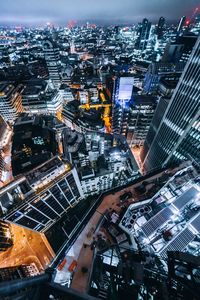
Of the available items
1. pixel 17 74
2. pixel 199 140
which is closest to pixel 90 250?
pixel 199 140

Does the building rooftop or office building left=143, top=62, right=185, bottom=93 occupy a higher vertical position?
the building rooftop

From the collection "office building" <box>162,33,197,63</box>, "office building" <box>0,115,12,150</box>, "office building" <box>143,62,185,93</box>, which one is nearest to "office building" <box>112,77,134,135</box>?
"office building" <box>143,62,185,93</box>

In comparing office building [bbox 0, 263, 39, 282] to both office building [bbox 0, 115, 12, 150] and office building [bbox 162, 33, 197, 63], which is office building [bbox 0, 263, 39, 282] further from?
office building [bbox 162, 33, 197, 63]

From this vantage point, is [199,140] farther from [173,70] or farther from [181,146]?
[173,70]

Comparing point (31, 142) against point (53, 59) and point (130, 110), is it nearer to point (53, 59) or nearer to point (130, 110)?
point (130, 110)

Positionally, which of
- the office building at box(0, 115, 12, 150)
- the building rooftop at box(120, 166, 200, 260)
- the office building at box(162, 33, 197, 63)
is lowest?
the office building at box(0, 115, 12, 150)

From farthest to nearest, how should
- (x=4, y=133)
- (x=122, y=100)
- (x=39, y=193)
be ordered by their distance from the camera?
1. (x=4, y=133)
2. (x=122, y=100)
3. (x=39, y=193)

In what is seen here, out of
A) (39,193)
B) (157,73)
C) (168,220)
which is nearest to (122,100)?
(157,73)
